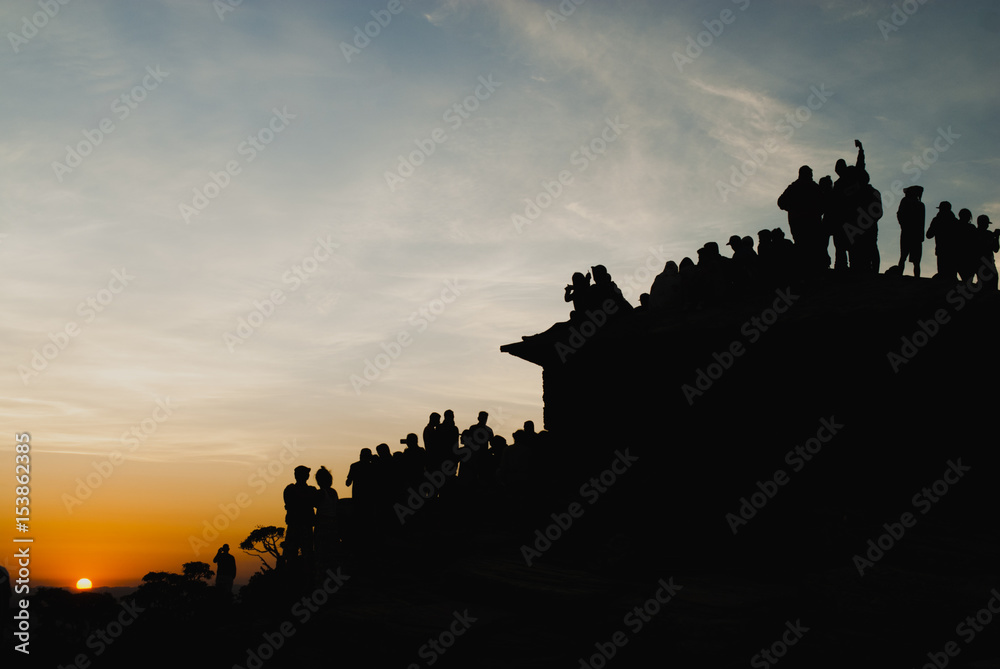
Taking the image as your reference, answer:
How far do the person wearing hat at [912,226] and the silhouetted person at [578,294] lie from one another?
6.37 metres

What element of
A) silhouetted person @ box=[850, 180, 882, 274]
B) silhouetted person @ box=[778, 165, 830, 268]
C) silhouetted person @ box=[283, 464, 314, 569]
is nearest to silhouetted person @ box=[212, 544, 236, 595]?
silhouetted person @ box=[283, 464, 314, 569]

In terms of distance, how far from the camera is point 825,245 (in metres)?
14.7

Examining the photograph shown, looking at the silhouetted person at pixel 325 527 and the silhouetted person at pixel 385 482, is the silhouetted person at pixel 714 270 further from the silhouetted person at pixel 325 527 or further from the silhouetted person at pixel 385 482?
the silhouetted person at pixel 325 527

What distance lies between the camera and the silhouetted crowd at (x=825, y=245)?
45.0ft

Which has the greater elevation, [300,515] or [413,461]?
[413,461]

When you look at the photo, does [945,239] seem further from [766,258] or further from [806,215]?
[766,258]

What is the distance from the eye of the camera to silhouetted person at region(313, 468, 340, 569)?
12250 mm

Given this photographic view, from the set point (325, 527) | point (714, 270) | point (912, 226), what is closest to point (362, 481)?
point (325, 527)

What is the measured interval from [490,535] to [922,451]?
788 cm

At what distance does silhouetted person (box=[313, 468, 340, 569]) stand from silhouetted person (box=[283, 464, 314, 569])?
0.11 meters

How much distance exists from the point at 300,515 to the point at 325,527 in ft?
1.59

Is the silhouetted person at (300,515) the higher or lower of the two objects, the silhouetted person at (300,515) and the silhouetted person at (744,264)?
the lower

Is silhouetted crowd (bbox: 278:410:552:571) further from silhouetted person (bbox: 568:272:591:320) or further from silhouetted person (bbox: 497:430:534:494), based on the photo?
silhouetted person (bbox: 568:272:591:320)

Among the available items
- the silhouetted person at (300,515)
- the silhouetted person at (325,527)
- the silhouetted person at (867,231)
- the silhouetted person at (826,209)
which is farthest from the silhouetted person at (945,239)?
the silhouetted person at (300,515)
